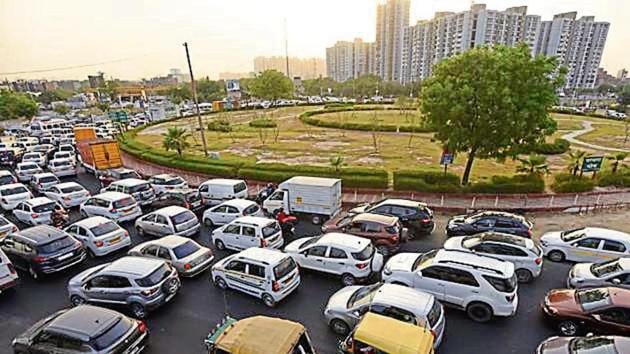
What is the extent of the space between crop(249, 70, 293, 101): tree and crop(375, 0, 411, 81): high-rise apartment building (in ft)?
260

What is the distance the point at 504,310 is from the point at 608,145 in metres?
37.4

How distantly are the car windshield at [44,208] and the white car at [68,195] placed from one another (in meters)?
1.97

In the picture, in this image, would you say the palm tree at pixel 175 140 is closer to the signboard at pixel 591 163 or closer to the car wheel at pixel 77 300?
the car wheel at pixel 77 300

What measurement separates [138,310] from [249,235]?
4.52 metres

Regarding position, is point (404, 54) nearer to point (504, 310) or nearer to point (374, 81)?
point (374, 81)

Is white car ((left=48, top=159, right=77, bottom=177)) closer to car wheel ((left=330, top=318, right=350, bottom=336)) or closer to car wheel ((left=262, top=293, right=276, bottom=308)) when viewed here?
car wheel ((left=262, top=293, right=276, bottom=308))

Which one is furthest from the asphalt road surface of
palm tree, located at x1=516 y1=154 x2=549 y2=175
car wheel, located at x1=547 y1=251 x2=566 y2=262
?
palm tree, located at x1=516 y1=154 x2=549 y2=175

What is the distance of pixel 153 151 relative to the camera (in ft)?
103

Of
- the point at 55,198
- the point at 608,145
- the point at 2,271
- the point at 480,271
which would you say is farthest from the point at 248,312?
the point at 608,145

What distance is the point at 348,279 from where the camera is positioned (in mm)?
11734

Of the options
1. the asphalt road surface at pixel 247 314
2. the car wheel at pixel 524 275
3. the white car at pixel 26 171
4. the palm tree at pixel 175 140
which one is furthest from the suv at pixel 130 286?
the white car at pixel 26 171

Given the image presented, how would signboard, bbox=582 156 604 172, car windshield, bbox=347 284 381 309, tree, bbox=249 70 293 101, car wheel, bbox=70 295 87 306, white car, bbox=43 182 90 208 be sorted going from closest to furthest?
car windshield, bbox=347 284 381 309 → car wheel, bbox=70 295 87 306 → white car, bbox=43 182 90 208 → signboard, bbox=582 156 604 172 → tree, bbox=249 70 293 101

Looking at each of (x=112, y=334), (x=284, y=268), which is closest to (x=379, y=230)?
(x=284, y=268)

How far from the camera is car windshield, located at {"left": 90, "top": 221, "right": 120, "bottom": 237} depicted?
13.9m
